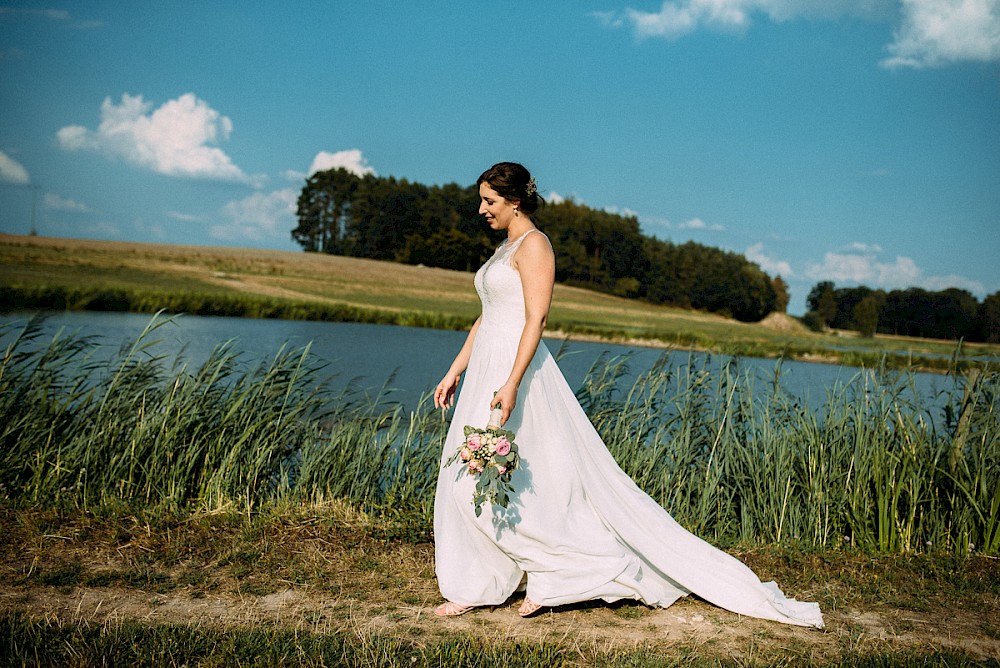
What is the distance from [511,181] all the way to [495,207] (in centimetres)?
15

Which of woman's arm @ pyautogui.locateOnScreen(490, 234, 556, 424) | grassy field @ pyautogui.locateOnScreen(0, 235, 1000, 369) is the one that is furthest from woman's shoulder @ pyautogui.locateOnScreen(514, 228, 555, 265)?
grassy field @ pyautogui.locateOnScreen(0, 235, 1000, 369)

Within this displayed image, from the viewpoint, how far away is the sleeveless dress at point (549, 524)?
12.3 feet

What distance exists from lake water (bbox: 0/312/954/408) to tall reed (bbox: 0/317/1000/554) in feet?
19.8

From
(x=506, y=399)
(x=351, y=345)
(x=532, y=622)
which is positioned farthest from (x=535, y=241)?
(x=351, y=345)

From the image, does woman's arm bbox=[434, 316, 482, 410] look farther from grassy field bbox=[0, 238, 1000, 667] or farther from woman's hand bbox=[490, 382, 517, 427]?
grassy field bbox=[0, 238, 1000, 667]

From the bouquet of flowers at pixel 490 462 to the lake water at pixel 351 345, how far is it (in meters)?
8.40

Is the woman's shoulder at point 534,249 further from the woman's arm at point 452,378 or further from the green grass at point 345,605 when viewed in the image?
the green grass at point 345,605

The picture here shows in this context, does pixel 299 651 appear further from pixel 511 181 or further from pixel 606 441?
pixel 606 441

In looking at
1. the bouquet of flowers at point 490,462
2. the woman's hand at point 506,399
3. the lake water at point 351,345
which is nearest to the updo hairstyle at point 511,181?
the woman's hand at point 506,399

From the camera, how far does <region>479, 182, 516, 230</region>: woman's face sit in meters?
3.82

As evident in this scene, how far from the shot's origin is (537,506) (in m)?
3.78

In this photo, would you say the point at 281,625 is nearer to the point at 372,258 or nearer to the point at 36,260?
the point at 36,260

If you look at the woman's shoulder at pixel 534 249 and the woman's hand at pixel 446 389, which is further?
the woman's hand at pixel 446 389

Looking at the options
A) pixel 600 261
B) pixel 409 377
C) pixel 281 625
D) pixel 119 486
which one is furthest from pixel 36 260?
pixel 600 261
